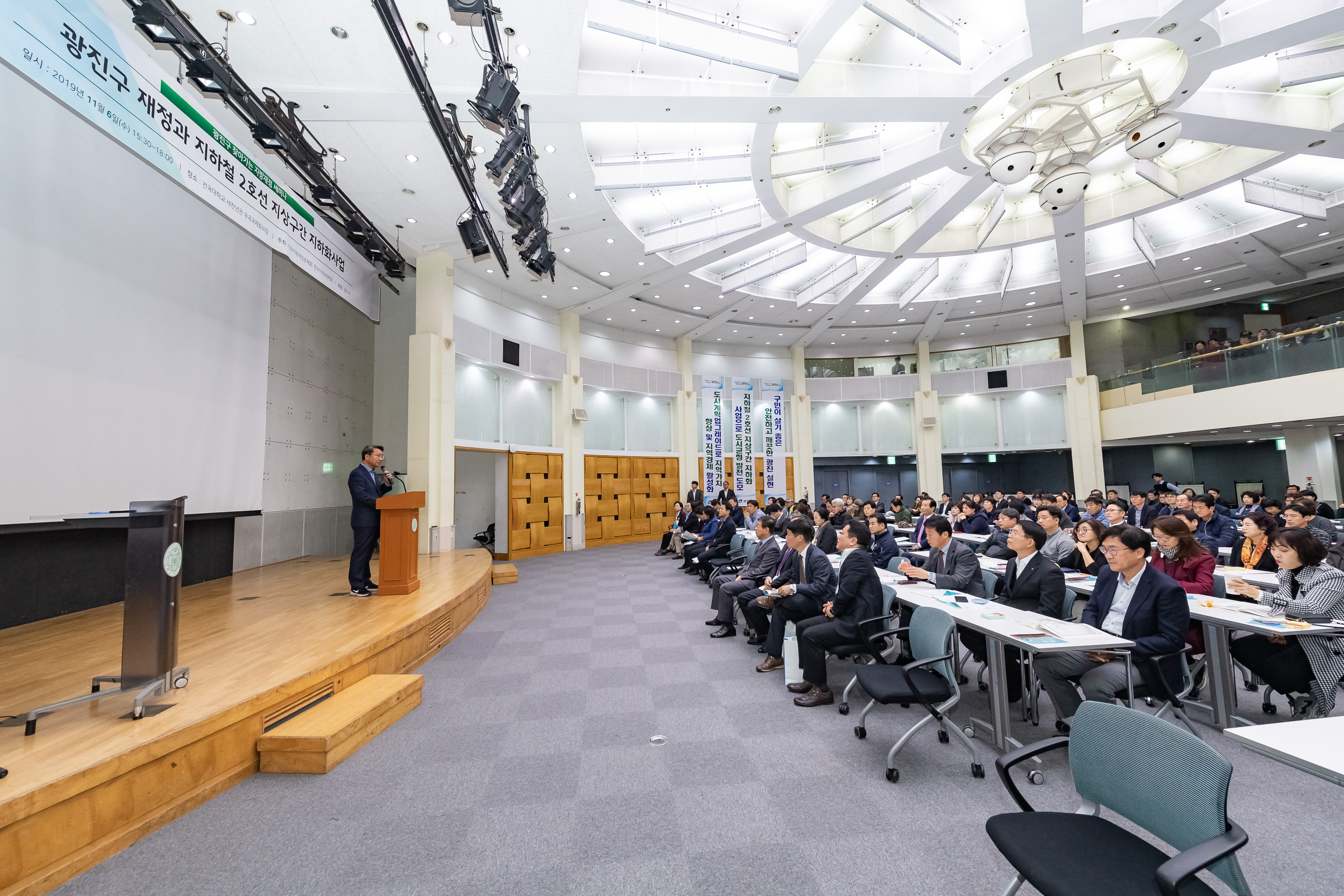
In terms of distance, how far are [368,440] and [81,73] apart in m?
8.33

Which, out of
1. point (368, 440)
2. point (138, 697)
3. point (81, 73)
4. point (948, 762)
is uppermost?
point (81, 73)

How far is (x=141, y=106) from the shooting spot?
4043mm

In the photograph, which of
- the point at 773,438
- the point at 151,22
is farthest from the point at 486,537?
the point at 151,22

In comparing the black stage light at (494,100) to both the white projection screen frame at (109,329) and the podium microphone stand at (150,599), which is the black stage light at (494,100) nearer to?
the white projection screen frame at (109,329)

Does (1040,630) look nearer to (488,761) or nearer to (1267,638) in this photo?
(1267,638)

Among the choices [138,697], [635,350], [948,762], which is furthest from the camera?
[635,350]

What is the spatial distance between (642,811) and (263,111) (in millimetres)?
6984

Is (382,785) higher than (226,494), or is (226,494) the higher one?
(226,494)

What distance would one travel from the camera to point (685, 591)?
8211 millimetres

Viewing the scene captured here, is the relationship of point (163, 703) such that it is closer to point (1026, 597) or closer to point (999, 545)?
point (1026, 597)

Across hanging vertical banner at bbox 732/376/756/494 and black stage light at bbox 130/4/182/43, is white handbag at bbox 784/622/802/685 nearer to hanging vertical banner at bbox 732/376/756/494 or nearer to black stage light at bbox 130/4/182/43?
black stage light at bbox 130/4/182/43

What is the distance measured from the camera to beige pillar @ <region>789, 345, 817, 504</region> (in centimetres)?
1739

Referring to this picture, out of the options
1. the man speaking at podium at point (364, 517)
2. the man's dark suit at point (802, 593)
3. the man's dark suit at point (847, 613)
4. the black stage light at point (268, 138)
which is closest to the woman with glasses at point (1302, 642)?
the man's dark suit at point (847, 613)

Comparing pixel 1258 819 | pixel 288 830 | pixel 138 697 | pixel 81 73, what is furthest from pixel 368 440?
pixel 1258 819
